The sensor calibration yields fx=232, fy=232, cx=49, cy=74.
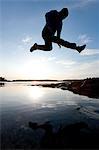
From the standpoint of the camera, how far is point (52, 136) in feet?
20.0

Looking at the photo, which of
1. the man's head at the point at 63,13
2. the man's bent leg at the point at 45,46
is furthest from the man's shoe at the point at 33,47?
the man's head at the point at 63,13

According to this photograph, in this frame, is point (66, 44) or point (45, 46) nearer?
point (66, 44)

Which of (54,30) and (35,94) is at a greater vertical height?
(54,30)

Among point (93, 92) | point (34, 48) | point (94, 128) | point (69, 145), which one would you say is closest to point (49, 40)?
point (34, 48)

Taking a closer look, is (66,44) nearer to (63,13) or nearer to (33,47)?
(63,13)

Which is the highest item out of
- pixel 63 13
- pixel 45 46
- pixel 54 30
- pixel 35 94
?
pixel 63 13

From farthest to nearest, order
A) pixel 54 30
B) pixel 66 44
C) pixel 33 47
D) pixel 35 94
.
A: pixel 35 94 → pixel 33 47 → pixel 54 30 → pixel 66 44

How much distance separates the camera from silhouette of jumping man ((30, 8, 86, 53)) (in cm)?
1026

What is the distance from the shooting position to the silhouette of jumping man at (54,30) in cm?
1026

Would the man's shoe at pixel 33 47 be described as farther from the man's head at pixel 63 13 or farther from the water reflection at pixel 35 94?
the water reflection at pixel 35 94

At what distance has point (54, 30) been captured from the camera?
35.0 ft

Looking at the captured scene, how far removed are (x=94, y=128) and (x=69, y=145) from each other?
1733 millimetres

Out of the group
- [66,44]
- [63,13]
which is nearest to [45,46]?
[66,44]

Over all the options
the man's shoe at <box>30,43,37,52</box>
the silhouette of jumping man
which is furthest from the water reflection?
the silhouette of jumping man
